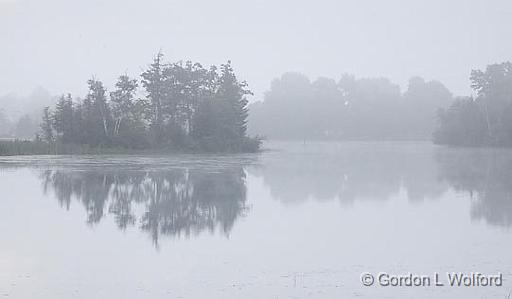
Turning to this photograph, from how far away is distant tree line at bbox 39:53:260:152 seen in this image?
4641cm

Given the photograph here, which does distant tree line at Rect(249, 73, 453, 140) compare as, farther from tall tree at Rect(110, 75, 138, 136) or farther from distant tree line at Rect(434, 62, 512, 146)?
tall tree at Rect(110, 75, 138, 136)

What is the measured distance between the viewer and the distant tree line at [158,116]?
46.4 metres

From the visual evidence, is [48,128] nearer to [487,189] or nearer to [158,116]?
[158,116]

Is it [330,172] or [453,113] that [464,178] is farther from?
[453,113]

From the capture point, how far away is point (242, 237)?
12.1 metres

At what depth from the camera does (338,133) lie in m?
107

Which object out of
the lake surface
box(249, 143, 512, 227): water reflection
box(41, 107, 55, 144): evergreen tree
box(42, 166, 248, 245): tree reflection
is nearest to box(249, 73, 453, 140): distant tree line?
box(41, 107, 55, 144): evergreen tree

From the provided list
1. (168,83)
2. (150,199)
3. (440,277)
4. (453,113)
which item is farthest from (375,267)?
(453,113)

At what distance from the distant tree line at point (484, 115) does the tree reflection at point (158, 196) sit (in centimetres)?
4782

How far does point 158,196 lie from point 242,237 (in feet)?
21.6

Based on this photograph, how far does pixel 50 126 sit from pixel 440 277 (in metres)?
43.1

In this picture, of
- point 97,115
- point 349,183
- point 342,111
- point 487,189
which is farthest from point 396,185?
point 342,111

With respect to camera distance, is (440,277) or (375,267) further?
(375,267)

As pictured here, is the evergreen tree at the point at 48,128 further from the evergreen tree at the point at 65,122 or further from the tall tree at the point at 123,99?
the tall tree at the point at 123,99
